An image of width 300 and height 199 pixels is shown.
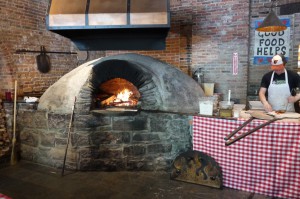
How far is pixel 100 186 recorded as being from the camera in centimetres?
404

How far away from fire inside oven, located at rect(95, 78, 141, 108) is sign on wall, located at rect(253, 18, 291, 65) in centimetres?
366

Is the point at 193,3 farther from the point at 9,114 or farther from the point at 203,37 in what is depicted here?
the point at 9,114

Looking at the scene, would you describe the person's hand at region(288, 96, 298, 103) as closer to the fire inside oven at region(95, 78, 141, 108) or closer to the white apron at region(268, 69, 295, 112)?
the white apron at region(268, 69, 295, 112)

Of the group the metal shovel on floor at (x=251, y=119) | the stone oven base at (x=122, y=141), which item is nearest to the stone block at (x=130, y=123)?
the stone oven base at (x=122, y=141)

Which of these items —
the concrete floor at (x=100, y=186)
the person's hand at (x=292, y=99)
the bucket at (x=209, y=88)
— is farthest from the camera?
the bucket at (x=209, y=88)

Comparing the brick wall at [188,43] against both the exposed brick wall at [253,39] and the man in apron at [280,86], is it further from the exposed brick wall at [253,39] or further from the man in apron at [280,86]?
the man in apron at [280,86]

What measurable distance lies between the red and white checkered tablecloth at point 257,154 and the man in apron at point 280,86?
851mm

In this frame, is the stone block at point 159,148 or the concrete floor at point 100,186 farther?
the stone block at point 159,148

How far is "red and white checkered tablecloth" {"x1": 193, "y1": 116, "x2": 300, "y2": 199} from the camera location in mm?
3377

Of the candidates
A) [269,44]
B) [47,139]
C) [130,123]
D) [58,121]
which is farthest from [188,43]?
[47,139]

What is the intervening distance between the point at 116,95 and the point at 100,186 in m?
2.21

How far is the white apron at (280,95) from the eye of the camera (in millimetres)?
4277

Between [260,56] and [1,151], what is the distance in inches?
268

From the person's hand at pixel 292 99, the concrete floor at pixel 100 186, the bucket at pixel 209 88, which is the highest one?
the bucket at pixel 209 88
